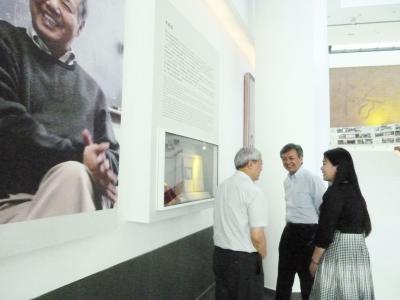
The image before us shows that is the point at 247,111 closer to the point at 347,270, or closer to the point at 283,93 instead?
Result: the point at 283,93

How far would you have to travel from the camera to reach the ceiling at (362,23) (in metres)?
6.98

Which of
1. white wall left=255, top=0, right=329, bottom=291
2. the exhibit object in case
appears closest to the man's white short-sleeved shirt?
the exhibit object in case

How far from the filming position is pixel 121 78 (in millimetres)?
1989

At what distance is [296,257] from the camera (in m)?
3.38

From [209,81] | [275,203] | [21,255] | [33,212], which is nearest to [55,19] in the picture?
[33,212]

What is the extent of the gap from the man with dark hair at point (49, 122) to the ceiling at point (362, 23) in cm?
680

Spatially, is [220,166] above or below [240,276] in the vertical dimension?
above

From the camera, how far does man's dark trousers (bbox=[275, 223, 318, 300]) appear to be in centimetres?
334

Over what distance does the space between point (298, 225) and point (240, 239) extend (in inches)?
43.8

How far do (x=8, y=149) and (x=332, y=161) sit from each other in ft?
7.53

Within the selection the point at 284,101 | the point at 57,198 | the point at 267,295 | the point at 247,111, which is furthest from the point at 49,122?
the point at 247,111

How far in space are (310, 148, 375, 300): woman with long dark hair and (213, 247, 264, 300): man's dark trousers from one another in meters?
0.54

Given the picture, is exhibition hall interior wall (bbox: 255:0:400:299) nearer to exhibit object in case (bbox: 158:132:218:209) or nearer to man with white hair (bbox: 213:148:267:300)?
exhibit object in case (bbox: 158:132:218:209)

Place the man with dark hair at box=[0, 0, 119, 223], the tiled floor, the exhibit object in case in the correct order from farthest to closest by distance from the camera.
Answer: the tiled floor → the exhibit object in case → the man with dark hair at box=[0, 0, 119, 223]
